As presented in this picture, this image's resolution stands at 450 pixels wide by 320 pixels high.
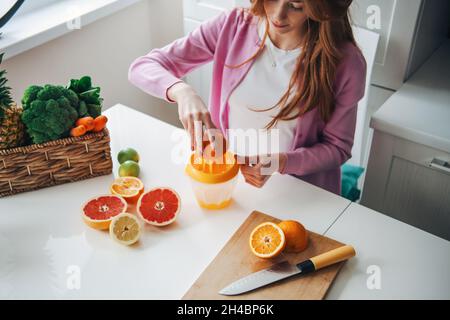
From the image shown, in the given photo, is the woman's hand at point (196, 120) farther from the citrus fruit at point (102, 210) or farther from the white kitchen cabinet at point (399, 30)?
the white kitchen cabinet at point (399, 30)

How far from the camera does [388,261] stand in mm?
966

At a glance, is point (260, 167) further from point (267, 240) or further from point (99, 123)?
point (99, 123)

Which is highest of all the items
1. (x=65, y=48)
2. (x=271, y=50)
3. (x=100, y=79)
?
(x=271, y=50)

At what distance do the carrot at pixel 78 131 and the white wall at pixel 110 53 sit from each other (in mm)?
581

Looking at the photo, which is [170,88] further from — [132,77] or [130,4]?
[130,4]

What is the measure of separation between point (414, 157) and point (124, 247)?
0.89 m

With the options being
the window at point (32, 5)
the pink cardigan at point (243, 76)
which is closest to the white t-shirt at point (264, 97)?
the pink cardigan at point (243, 76)

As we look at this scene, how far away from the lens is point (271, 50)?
1266 mm

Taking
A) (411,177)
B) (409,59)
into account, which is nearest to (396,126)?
(411,177)

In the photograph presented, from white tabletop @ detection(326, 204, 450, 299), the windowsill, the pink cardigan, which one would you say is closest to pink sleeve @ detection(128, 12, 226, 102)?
the pink cardigan

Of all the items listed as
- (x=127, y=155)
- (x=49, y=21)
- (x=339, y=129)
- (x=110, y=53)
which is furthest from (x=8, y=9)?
(x=339, y=129)

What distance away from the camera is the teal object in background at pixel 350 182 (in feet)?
5.10

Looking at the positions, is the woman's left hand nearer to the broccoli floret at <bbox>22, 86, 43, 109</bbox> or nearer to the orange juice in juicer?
the orange juice in juicer

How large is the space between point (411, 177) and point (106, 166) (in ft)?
2.96
